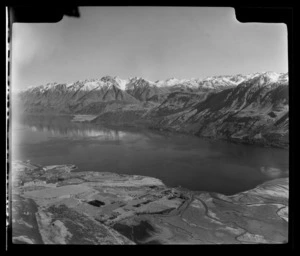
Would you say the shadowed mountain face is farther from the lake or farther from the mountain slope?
the lake

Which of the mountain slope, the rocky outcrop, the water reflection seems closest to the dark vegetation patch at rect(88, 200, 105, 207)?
the rocky outcrop

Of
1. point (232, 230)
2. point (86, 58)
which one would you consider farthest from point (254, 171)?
point (86, 58)

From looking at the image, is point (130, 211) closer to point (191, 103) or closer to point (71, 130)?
point (71, 130)

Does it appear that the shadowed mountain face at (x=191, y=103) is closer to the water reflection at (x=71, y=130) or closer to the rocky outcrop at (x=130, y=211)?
the water reflection at (x=71, y=130)

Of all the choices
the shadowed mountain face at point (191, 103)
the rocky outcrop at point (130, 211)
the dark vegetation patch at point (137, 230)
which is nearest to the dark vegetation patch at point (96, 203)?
the rocky outcrop at point (130, 211)

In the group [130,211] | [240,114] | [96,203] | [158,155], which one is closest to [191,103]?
[240,114]

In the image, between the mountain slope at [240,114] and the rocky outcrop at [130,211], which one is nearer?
the rocky outcrop at [130,211]
